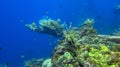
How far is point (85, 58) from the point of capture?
4816 millimetres

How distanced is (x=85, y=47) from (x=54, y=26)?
7.45 m

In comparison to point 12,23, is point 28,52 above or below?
below

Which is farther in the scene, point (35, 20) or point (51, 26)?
point (35, 20)

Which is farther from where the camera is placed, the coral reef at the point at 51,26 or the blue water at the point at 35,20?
the blue water at the point at 35,20

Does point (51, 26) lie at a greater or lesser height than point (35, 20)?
lesser

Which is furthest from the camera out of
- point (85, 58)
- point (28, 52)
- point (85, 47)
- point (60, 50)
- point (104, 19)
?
point (28, 52)

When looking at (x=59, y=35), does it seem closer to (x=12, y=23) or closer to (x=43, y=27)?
(x=43, y=27)

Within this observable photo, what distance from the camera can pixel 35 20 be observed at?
230 ft

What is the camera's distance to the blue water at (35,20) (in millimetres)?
28531

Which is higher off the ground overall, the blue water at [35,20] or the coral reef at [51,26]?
the blue water at [35,20]

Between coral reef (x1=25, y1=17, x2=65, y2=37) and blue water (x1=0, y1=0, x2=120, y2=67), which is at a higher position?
blue water (x1=0, y1=0, x2=120, y2=67)

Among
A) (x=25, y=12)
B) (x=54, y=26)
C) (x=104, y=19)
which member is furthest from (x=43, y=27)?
(x=25, y=12)

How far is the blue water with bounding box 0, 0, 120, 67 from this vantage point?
28531 mm

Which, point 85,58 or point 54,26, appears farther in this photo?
point 54,26
